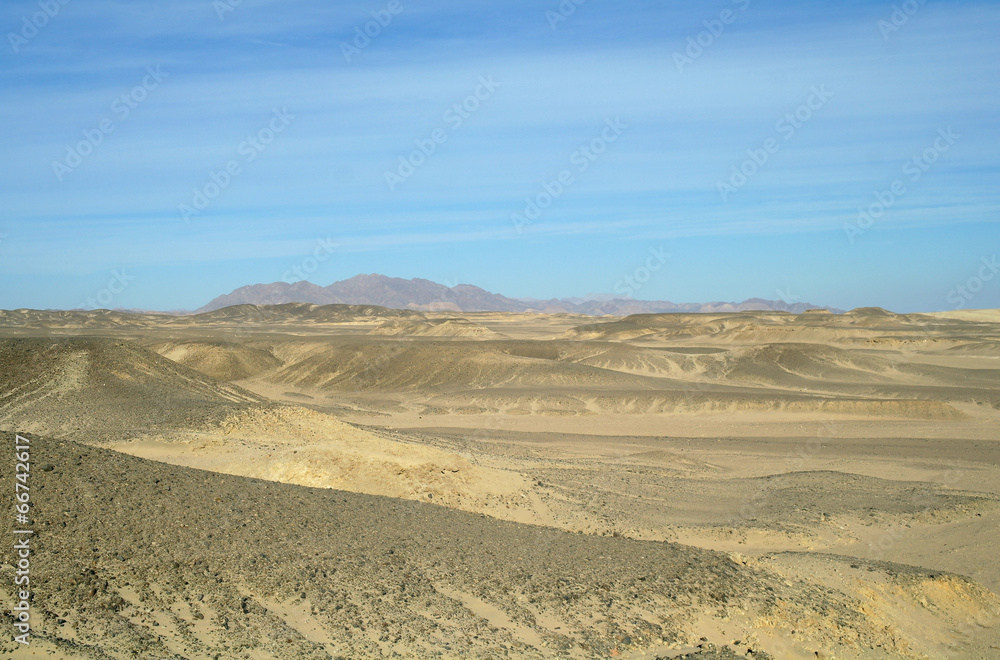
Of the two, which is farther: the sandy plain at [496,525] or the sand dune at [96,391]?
the sand dune at [96,391]

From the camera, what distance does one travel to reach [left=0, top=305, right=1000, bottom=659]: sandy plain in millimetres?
7684

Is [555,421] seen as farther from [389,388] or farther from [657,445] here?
[389,388]

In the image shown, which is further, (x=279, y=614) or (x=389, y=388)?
(x=389, y=388)

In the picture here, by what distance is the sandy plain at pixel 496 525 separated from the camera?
7.68 meters

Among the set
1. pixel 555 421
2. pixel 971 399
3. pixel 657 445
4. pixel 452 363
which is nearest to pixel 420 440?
pixel 657 445

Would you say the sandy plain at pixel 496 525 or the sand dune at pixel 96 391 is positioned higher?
the sand dune at pixel 96 391

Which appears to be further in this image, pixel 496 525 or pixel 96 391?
pixel 96 391

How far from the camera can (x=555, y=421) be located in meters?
34.4

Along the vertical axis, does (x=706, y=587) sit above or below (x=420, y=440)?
below

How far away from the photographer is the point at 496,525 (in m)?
12.0

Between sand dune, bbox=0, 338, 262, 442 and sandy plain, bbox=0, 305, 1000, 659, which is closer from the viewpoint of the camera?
sandy plain, bbox=0, 305, 1000, 659

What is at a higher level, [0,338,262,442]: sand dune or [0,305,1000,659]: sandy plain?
[0,338,262,442]: sand dune

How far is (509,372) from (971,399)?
80.5ft

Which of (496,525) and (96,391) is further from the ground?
(96,391)
